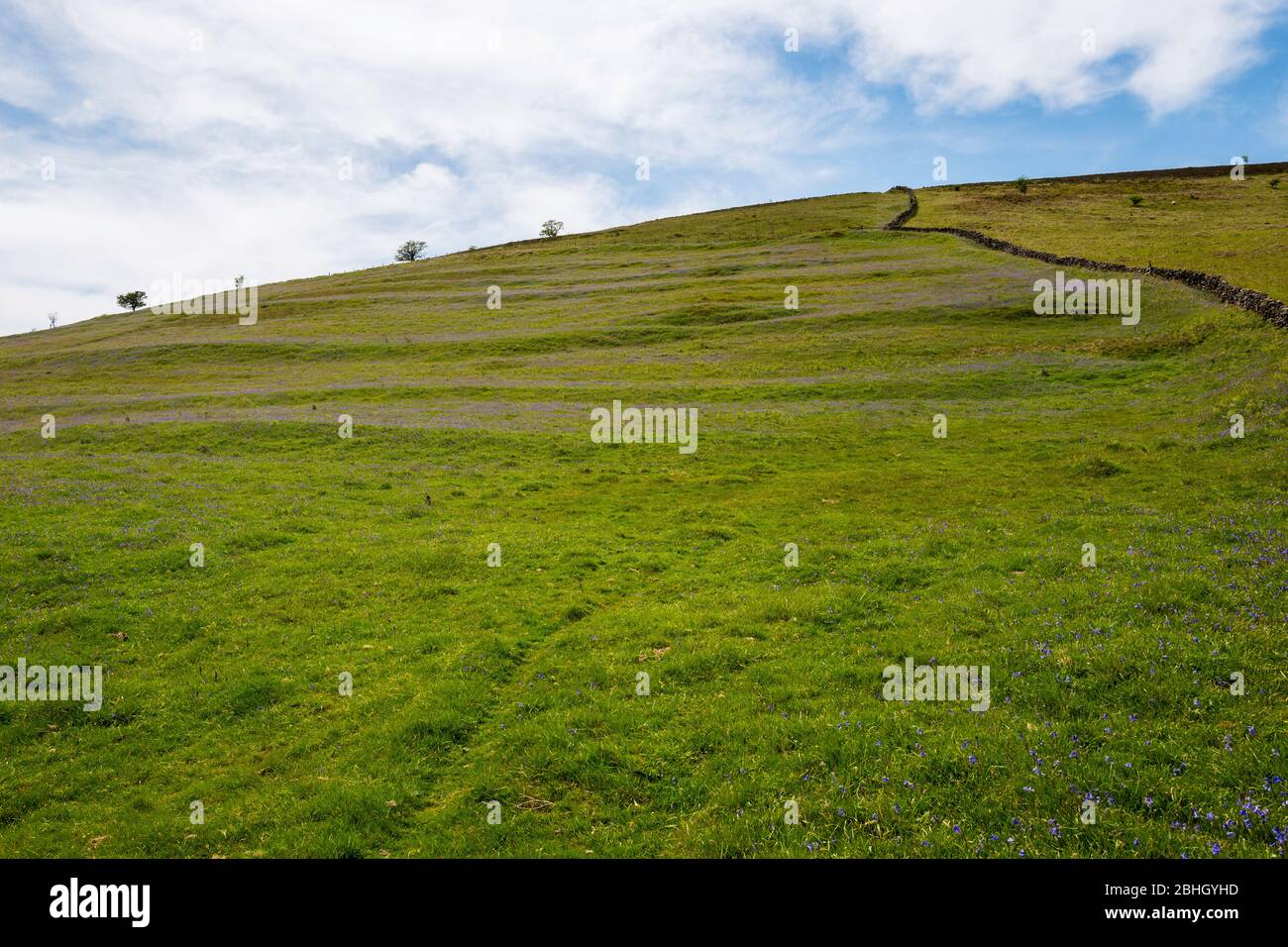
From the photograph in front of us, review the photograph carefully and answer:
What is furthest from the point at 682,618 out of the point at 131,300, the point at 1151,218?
the point at 131,300

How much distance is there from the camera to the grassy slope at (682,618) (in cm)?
916

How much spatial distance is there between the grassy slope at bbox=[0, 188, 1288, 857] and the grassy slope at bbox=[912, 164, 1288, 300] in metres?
23.1

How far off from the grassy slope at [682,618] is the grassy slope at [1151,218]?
75.7 ft

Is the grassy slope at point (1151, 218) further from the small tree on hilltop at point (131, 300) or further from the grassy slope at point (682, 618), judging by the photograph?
the small tree on hilltop at point (131, 300)

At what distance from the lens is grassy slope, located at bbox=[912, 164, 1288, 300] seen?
62.3 metres

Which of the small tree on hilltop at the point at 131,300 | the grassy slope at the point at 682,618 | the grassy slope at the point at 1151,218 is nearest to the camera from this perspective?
the grassy slope at the point at 682,618

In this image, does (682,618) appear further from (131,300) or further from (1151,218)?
(131,300)

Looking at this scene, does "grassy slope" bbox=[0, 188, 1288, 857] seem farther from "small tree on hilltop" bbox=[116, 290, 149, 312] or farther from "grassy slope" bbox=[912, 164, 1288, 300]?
"small tree on hilltop" bbox=[116, 290, 149, 312]

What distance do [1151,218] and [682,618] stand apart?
120140mm

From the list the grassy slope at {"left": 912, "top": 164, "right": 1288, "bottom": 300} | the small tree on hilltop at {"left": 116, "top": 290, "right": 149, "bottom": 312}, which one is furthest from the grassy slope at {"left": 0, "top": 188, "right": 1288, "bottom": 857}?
the small tree on hilltop at {"left": 116, "top": 290, "right": 149, "bottom": 312}

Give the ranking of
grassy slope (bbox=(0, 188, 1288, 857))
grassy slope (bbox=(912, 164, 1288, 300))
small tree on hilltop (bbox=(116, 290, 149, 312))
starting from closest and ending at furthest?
grassy slope (bbox=(0, 188, 1288, 857)) → grassy slope (bbox=(912, 164, 1288, 300)) → small tree on hilltop (bbox=(116, 290, 149, 312))

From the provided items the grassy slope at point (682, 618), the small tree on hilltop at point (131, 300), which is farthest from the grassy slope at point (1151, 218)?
the small tree on hilltop at point (131, 300)

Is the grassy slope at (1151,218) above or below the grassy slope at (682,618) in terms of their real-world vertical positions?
above
